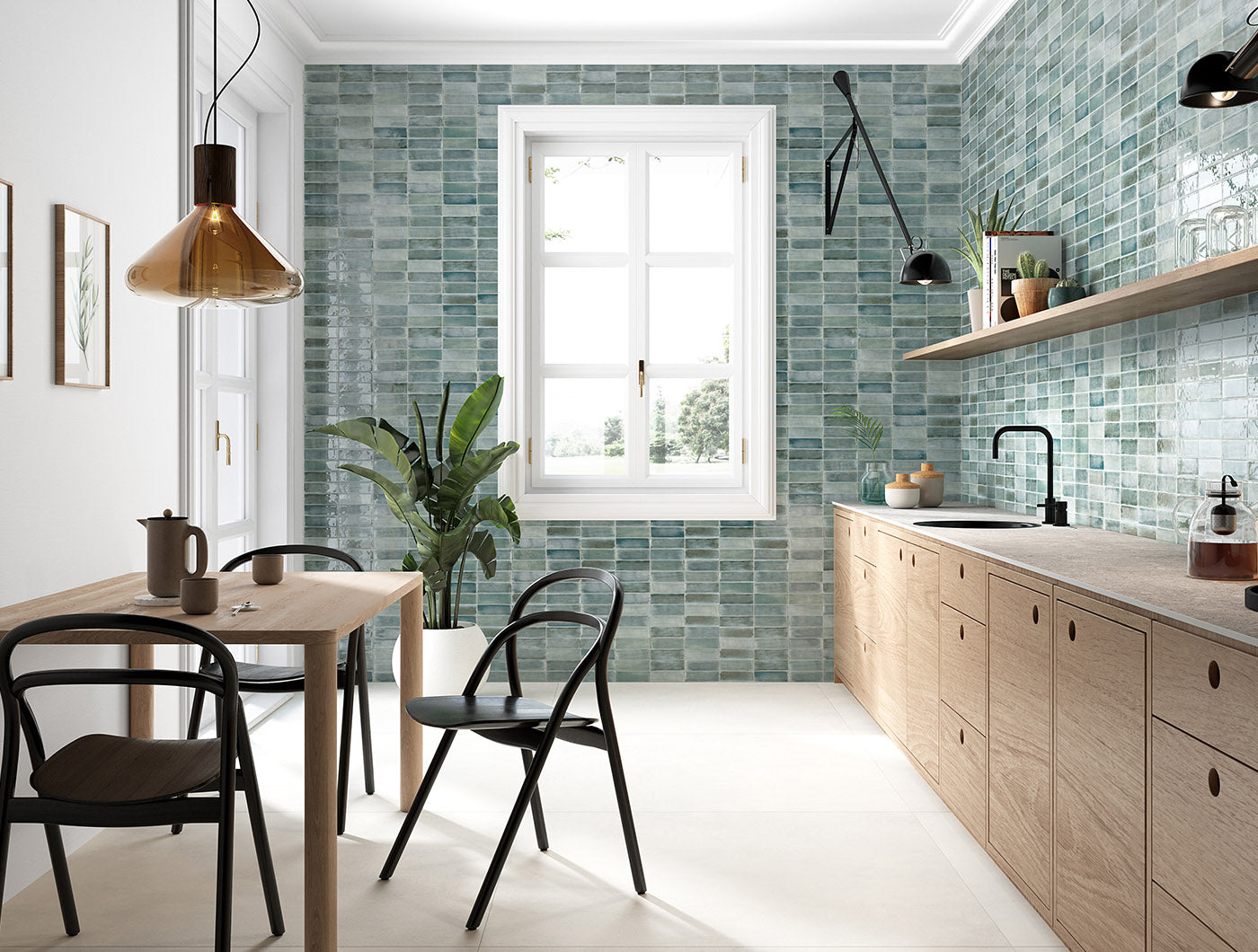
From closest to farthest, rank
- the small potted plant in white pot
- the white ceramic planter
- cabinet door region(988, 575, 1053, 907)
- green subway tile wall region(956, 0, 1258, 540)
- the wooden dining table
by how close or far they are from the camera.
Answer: the wooden dining table
cabinet door region(988, 575, 1053, 907)
green subway tile wall region(956, 0, 1258, 540)
the small potted plant in white pot
the white ceramic planter

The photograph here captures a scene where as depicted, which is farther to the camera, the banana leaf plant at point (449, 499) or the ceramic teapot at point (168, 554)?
the banana leaf plant at point (449, 499)

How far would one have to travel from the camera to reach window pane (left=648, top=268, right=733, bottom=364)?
4.88 meters

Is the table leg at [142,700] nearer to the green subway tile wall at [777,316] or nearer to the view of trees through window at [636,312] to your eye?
the green subway tile wall at [777,316]

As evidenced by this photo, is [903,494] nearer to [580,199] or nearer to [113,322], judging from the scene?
[580,199]

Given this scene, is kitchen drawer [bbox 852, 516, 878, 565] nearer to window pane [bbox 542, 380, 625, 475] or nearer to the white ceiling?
window pane [bbox 542, 380, 625, 475]

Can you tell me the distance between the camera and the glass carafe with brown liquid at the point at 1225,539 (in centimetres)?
210

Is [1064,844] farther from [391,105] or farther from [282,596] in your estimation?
[391,105]

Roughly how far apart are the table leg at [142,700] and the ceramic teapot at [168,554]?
0.53 meters

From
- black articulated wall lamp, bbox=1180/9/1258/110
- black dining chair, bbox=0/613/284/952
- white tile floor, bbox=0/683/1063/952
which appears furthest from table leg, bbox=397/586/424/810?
black articulated wall lamp, bbox=1180/9/1258/110

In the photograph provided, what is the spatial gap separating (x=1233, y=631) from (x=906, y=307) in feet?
11.3

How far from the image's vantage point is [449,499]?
13.9 ft

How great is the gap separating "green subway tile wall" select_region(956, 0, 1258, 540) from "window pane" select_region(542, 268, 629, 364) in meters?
1.81

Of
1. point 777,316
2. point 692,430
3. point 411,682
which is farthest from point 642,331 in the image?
point 411,682

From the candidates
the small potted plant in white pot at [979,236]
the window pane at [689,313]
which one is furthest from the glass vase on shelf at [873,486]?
the window pane at [689,313]
